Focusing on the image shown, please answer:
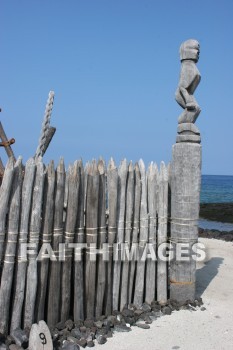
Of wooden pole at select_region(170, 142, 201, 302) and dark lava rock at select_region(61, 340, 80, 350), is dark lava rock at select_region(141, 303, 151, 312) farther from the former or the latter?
dark lava rock at select_region(61, 340, 80, 350)

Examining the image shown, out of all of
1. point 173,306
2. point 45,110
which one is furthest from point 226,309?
point 45,110

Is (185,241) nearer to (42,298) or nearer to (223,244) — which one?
(42,298)

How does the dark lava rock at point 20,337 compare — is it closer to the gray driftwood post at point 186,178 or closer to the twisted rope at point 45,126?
the gray driftwood post at point 186,178

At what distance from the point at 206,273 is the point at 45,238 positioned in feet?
12.9

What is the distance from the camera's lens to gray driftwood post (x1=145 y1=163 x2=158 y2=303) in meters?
5.36

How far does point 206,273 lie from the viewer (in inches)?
282

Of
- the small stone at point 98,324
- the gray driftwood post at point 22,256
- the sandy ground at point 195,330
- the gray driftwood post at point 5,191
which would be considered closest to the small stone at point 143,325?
the sandy ground at point 195,330

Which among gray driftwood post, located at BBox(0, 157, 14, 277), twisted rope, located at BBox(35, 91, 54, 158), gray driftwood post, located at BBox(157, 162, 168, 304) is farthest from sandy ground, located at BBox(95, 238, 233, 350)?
twisted rope, located at BBox(35, 91, 54, 158)

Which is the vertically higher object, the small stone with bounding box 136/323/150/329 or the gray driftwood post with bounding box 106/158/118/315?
the gray driftwood post with bounding box 106/158/118/315

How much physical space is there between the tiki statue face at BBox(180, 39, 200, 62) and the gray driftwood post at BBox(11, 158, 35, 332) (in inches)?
112

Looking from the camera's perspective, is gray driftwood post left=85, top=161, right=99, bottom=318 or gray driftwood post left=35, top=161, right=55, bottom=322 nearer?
gray driftwood post left=35, top=161, right=55, bottom=322

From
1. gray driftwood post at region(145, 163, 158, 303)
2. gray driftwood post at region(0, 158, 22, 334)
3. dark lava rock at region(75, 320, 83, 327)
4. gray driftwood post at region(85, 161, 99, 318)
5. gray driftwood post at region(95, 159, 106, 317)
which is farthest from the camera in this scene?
gray driftwood post at region(145, 163, 158, 303)

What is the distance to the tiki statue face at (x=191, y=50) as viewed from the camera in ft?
18.1

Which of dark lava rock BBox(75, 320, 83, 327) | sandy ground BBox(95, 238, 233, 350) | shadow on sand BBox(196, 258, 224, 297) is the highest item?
shadow on sand BBox(196, 258, 224, 297)
